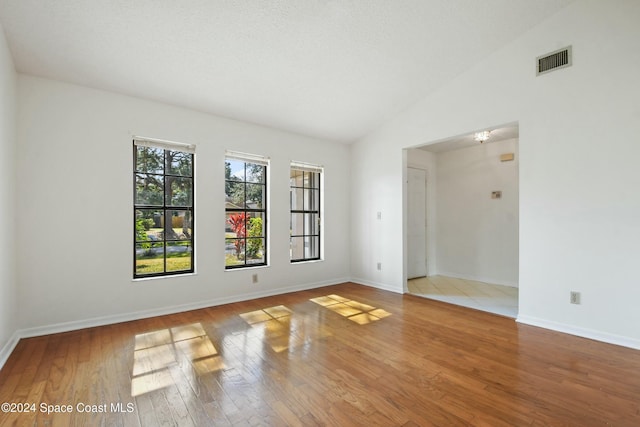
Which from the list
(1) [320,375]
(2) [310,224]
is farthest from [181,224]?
(1) [320,375]

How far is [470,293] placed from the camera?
4973 mm

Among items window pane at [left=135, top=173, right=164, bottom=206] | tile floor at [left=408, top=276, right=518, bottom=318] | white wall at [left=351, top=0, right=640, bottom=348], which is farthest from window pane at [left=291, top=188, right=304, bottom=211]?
white wall at [left=351, top=0, right=640, bottom=348]

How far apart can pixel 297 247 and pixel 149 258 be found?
2.35m

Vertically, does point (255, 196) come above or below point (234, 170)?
below

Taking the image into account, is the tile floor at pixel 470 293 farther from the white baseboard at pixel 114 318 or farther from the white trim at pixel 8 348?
the white trim at pixel 8 348

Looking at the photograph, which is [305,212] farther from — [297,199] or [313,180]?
[313,180]

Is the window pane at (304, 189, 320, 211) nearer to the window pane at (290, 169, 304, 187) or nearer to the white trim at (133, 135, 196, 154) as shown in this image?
the window pane at (290, 169, 304, 187)

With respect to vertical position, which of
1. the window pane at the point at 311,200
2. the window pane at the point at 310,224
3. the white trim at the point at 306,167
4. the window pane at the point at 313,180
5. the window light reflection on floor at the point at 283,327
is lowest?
the window light reflection on floor at the point at 283,327

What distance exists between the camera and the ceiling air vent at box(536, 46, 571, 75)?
3.28m

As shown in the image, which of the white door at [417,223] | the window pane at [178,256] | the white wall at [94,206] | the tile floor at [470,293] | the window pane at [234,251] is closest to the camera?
the white wall at [94,206]

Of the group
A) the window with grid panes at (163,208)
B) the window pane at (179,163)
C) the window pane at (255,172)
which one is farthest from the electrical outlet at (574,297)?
the window pane at (179,163)

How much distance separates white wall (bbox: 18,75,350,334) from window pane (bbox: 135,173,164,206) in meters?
0.18

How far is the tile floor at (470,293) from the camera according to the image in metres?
4.21

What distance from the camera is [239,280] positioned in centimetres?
448
